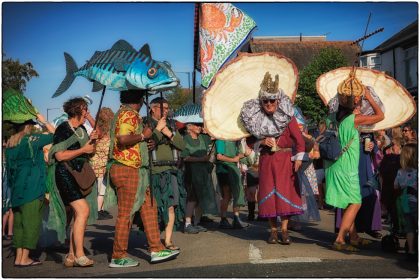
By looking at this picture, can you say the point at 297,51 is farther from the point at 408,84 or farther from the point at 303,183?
the point at 303,183

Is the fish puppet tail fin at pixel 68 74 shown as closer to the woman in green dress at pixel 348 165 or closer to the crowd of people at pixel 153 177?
the crowd of people at pixel 153 177

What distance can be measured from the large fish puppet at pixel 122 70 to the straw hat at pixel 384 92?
2684 millimetres

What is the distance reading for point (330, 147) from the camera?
7441 millimetres

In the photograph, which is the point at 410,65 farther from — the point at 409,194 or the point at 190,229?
the point at 409,194

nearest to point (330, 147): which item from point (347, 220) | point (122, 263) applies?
point (347, 220)

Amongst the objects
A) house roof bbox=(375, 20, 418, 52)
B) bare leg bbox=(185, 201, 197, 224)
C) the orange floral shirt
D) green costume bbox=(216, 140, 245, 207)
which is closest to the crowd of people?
the orange floral shirt

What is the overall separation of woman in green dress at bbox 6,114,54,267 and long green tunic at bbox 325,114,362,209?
134 inches

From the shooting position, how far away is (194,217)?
33.1 ft

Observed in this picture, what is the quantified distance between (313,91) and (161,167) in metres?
26.5

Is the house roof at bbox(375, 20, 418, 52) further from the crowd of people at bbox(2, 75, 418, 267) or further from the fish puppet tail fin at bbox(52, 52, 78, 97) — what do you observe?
the fish puppet tail fin at bbox(52, 52, 78, 97)

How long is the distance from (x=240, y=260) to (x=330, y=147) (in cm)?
181

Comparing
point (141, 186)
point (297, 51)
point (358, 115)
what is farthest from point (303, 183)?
point (297, 51)

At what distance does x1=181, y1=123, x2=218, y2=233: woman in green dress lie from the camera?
32.5 ft

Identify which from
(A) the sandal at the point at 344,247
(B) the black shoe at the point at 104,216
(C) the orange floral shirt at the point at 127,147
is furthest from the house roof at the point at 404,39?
(C) the orange floral shirt at the point at 127,147
